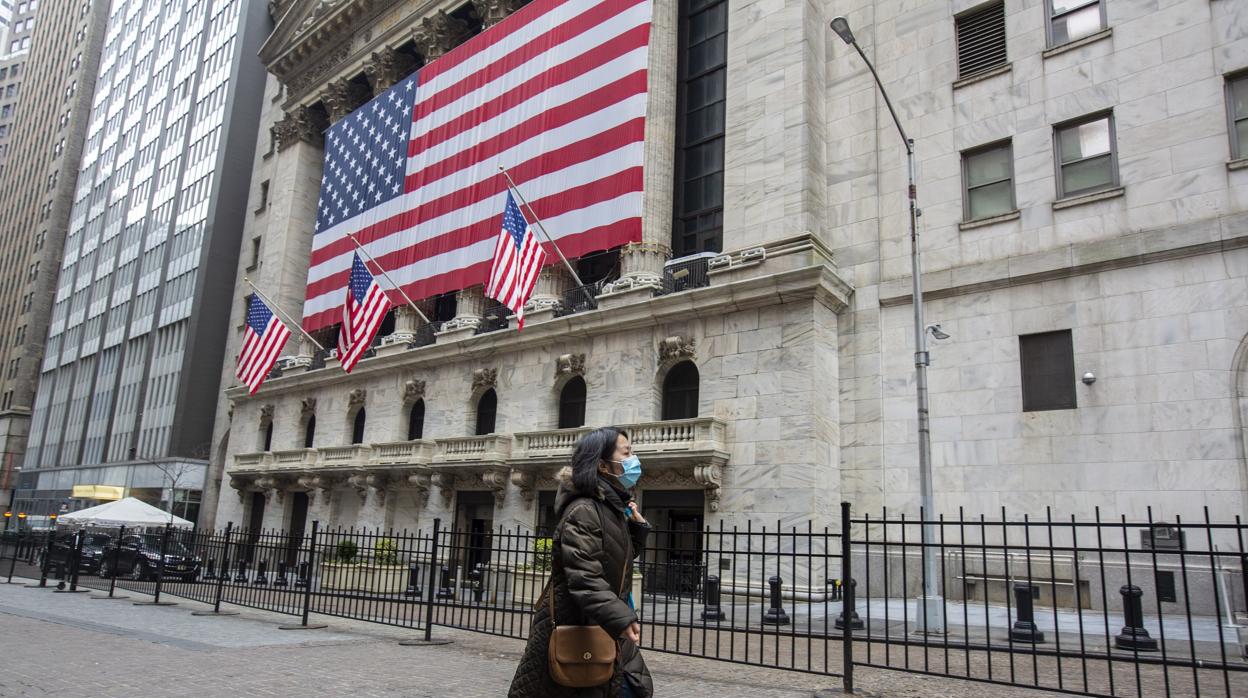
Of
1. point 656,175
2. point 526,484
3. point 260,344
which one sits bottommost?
point 526,484

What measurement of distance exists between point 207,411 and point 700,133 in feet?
126

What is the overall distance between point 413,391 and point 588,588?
28.4m

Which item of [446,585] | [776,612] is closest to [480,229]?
[446,585]

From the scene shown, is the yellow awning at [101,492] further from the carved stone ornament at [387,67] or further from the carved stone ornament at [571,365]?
the carved stone ornament at [571,365]

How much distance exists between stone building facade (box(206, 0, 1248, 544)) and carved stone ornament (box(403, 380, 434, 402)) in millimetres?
161

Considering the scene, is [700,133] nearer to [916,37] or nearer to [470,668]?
[916,37]

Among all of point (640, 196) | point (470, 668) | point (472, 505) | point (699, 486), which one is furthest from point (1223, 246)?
point (472, 505)

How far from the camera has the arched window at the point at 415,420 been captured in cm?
3209

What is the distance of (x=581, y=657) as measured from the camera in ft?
14.7

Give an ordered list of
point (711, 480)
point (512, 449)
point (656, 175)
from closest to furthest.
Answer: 1. point (711, 480)
2. point (656, 175)
3. point (512, 449)

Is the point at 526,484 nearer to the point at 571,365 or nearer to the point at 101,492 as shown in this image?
the point at 571,365

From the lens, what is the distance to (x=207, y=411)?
50.7 m

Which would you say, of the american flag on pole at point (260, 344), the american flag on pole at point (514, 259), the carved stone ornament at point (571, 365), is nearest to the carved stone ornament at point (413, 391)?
the american flag on pole at point (260, 344)

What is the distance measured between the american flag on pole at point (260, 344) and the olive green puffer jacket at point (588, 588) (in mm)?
26128
